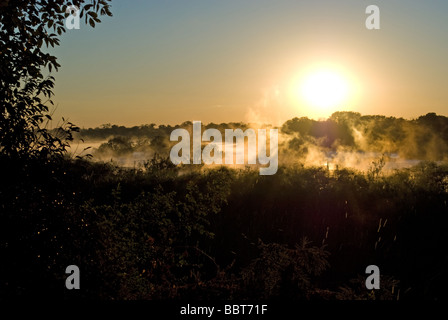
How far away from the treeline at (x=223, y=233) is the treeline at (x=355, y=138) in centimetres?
1740

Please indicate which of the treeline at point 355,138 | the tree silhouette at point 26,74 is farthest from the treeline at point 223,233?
the treeline at point 355,138

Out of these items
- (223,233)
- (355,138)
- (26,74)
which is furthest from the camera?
(355,138)

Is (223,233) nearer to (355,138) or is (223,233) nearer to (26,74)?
(26,74)

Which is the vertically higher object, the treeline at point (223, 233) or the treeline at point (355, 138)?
the treeline at point (355, 138)

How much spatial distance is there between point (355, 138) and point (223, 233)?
1588 inches

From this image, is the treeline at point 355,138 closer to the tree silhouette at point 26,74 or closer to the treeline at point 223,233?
the treeline at point 223,233

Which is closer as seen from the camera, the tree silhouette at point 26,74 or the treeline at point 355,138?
the tree silhouette at point 26,74

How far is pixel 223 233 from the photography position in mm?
11602

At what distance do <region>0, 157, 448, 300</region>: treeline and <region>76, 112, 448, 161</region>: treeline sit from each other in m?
17.4

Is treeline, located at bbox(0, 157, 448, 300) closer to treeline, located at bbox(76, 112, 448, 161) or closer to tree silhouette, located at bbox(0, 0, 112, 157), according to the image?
tree silhouette, located at bbox(0, 0, 112, 157)

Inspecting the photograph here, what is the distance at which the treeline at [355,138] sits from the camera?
124ft

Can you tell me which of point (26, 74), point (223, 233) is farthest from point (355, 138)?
point (26, 74)
